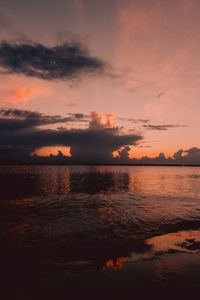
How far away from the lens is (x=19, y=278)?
23.4 ft

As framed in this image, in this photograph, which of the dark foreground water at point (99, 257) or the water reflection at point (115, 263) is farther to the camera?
the water reflection at point (115, 263)

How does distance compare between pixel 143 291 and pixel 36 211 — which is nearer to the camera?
pixel 143 291

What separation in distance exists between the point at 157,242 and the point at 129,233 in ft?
7.21

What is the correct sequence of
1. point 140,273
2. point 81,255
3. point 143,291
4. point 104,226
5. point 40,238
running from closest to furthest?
point 143,291
point 140,273
point 81,255
point 40,238
point 104,226

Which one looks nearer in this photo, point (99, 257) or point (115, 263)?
point (115, 263)

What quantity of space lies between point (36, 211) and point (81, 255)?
1079cm

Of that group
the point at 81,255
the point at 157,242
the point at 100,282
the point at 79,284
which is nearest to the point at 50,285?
the point at 79,284

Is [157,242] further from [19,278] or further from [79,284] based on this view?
[19,278]

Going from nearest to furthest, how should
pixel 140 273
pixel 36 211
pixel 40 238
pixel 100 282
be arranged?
pixel 100 282 < pixel 140 273 < pixel 40 238 < pixel 36 211

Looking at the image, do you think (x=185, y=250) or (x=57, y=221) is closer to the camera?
(x=185, y=250)

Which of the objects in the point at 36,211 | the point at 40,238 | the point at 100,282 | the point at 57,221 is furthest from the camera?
→ the point at 36,211

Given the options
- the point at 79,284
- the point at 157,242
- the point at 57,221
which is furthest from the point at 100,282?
the point at 57,221

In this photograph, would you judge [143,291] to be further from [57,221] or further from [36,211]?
[36,211]

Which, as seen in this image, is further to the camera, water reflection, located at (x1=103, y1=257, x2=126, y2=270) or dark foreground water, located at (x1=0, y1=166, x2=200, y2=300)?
water reflection, located at (x1=103, y1=257, x2=126, y2=270)
